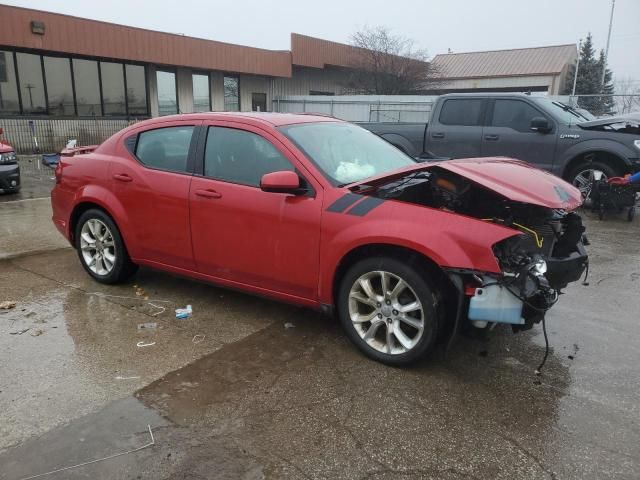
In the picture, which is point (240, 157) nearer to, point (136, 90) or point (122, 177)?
point (122, 177)

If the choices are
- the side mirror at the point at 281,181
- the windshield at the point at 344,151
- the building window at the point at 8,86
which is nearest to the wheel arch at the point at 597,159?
the windshield at the point at 344,151

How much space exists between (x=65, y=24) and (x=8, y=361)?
59.1ft

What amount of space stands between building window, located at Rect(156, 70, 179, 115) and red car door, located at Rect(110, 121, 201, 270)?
19062mm

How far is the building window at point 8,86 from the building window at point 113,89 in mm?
3219

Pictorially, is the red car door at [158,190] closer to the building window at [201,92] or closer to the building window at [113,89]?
the building window at [113,89]

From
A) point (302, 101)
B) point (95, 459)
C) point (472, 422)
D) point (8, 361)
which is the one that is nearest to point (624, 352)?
point (472, 422)

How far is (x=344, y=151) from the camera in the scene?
13.7 ft

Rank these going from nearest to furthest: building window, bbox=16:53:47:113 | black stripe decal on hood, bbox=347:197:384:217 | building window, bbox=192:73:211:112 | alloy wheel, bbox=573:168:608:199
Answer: black stripe decal on hood, bbox=347:197:384:217 < alloy wheel, bbox=573:168:608:199 < building window, bbox=16:53:47:113 < building window, bbox=192:73:211:112

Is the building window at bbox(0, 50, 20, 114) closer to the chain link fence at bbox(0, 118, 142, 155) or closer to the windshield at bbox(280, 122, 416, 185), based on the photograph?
the chain link fence at bbox(0, 118, 142, 155)

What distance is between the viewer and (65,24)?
1797cm

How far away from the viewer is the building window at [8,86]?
17.2 meters

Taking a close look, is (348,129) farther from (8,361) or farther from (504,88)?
(504,88)

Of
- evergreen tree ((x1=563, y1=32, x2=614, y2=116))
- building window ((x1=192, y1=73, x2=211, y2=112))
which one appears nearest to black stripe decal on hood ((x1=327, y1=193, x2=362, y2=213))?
building window ((x1=192, y1=73, x2=211, y2=112))

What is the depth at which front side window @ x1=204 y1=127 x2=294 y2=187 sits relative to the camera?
3.92 meters
